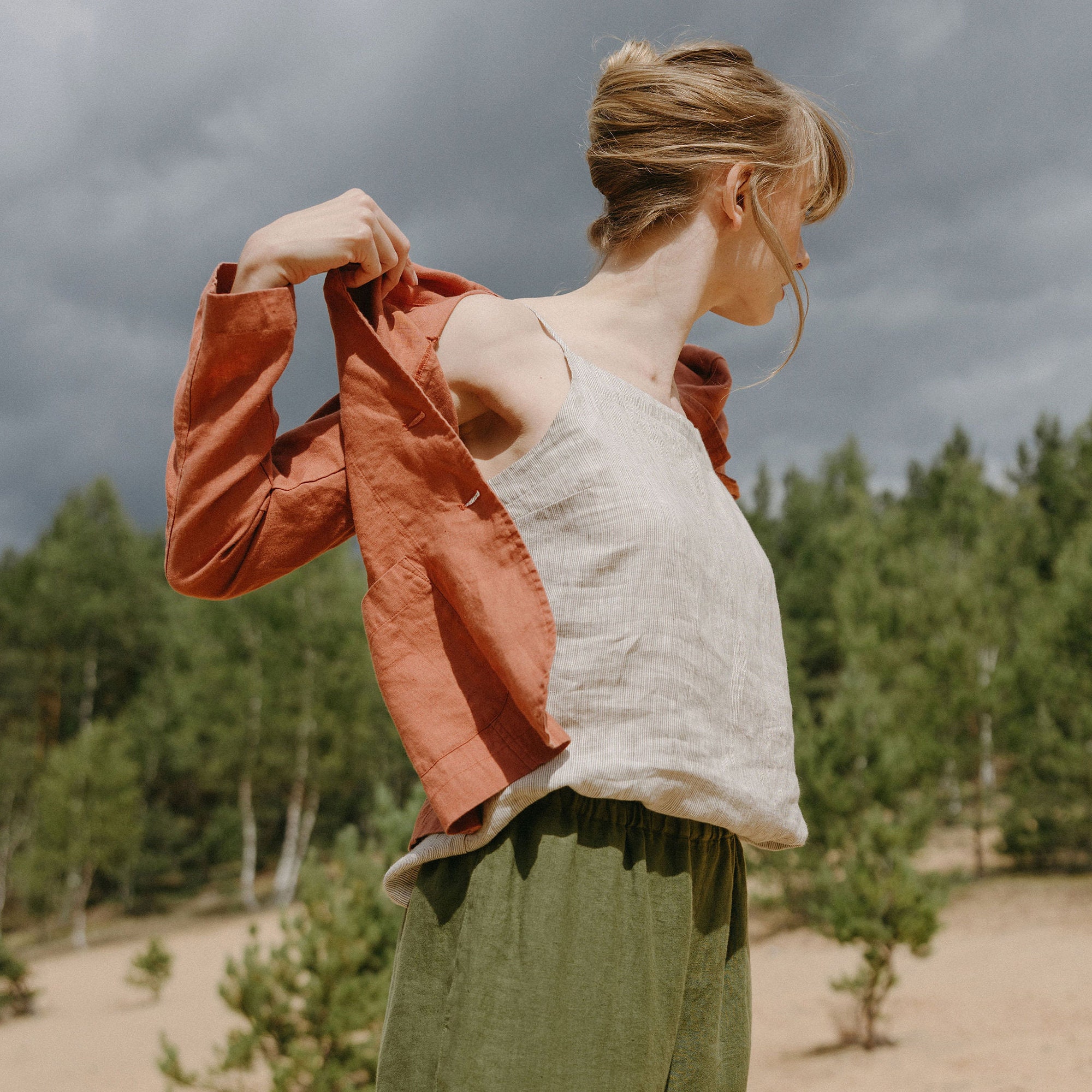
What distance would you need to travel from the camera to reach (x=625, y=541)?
959 mm

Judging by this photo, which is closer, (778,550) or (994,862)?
(994,862)

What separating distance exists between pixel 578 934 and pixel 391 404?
55 centimetres

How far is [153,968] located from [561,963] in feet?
56.6

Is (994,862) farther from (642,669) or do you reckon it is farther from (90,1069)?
(642,669)

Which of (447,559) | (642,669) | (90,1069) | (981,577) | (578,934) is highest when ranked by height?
(981,577)

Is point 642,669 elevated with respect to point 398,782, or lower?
elevated

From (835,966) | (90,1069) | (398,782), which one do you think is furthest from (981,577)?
(90,1069)

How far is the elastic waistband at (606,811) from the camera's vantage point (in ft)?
3.01

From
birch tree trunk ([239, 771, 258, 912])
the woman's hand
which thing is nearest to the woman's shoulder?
the woman's hand

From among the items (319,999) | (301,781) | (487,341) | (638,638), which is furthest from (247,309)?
(301,781)

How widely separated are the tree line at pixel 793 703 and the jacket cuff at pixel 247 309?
29.7 feet

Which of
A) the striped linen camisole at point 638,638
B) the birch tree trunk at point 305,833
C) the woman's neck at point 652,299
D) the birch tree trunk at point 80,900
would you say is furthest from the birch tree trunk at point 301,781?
the striped linen camisole at point 638,638

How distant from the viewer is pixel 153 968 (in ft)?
51.0

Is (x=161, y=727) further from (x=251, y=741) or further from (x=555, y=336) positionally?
(x=555, y=336)
